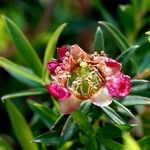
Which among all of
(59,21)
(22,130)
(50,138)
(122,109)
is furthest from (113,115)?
(59,21)

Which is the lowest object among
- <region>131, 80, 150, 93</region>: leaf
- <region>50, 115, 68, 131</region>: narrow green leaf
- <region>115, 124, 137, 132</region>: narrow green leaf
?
<region>115, 124, 137, 132</region>: narrow green leaf

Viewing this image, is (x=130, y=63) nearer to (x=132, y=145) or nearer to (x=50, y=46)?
(x=50, y=46)

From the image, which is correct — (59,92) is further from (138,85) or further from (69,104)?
(138,85)

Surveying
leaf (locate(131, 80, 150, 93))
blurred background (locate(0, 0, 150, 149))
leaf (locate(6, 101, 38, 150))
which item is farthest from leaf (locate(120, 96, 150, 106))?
blurred background (locate(0, 0, 150, 149))

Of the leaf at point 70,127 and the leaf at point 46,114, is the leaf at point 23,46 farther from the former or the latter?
the leaf at point 70,127

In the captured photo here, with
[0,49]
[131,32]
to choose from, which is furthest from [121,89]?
[0,49]

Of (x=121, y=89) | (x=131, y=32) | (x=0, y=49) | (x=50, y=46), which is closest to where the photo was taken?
(x=121, y=89)

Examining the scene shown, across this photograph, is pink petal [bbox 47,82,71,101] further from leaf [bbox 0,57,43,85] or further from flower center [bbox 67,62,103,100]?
leaf [bbox 0,57,43,85]
